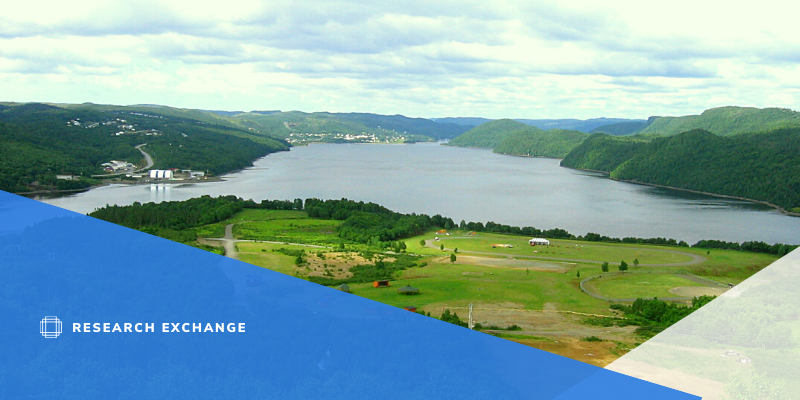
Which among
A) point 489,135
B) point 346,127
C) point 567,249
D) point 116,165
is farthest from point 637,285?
point 346,127

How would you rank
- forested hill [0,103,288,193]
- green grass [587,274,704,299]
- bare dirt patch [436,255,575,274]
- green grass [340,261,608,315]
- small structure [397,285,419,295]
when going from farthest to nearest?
forested hill [0,103,288,193] < bare dirt patch [436,255,575,274] < green grass [587,274,704,299] < small structure [397,285,419,295] < green grass [340,261,608,315]

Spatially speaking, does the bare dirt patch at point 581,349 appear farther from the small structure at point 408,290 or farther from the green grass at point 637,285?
the green grass at point 637,285

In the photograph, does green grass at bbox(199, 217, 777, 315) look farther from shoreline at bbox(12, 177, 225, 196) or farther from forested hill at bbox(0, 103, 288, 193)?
forested hill at bbox(0, 103, 288, 193)

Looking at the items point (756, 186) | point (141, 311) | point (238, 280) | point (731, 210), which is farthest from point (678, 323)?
point (756, 186)

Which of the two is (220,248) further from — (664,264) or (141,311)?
(664,264)

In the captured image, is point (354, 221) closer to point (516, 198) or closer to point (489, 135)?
point (516, 198)

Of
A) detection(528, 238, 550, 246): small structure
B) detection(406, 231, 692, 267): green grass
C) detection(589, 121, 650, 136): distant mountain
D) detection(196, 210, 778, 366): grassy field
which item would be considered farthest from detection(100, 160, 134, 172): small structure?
detection(589, 121, 650, 136): distant mountain
